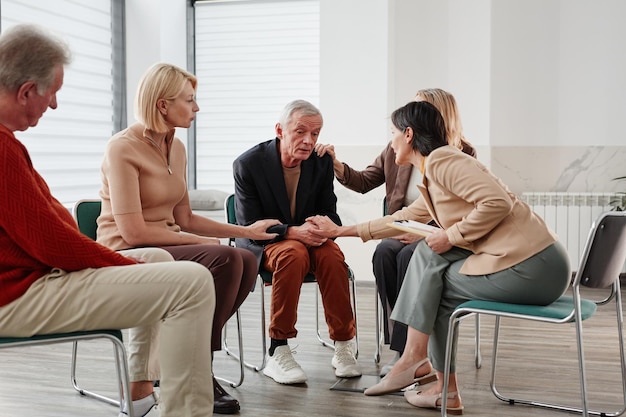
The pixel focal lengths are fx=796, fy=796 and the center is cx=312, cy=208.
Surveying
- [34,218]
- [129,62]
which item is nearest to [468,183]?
[34,218]

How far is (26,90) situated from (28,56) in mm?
81

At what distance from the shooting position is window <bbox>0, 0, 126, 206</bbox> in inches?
211

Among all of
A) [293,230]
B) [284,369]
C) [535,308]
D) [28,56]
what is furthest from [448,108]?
[28,56]

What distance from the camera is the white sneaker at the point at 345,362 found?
3297 mm

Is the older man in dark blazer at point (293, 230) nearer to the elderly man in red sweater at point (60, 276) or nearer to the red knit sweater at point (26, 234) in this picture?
the elderly man in red sweater at point (60, 276)

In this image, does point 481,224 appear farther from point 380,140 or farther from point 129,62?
point 129,62

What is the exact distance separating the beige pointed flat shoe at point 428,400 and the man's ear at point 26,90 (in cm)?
174

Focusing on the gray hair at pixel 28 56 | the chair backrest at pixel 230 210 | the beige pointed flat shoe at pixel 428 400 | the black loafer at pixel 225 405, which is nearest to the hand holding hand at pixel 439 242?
the beige pointed flat shoe at pixel 428 400

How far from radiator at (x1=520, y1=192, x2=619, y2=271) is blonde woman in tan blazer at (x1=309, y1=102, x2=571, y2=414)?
308 cm

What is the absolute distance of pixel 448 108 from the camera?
11.3 ft

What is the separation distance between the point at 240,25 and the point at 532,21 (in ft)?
8.02

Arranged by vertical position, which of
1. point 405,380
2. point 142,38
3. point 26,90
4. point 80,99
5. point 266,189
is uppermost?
point 142,38

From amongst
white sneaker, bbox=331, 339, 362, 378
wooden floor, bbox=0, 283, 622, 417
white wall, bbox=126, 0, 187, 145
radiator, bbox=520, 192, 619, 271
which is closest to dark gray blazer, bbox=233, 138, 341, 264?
white sneaker, bbox=331, 339, 362, 378

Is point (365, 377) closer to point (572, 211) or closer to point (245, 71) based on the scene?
point (572, 211)
